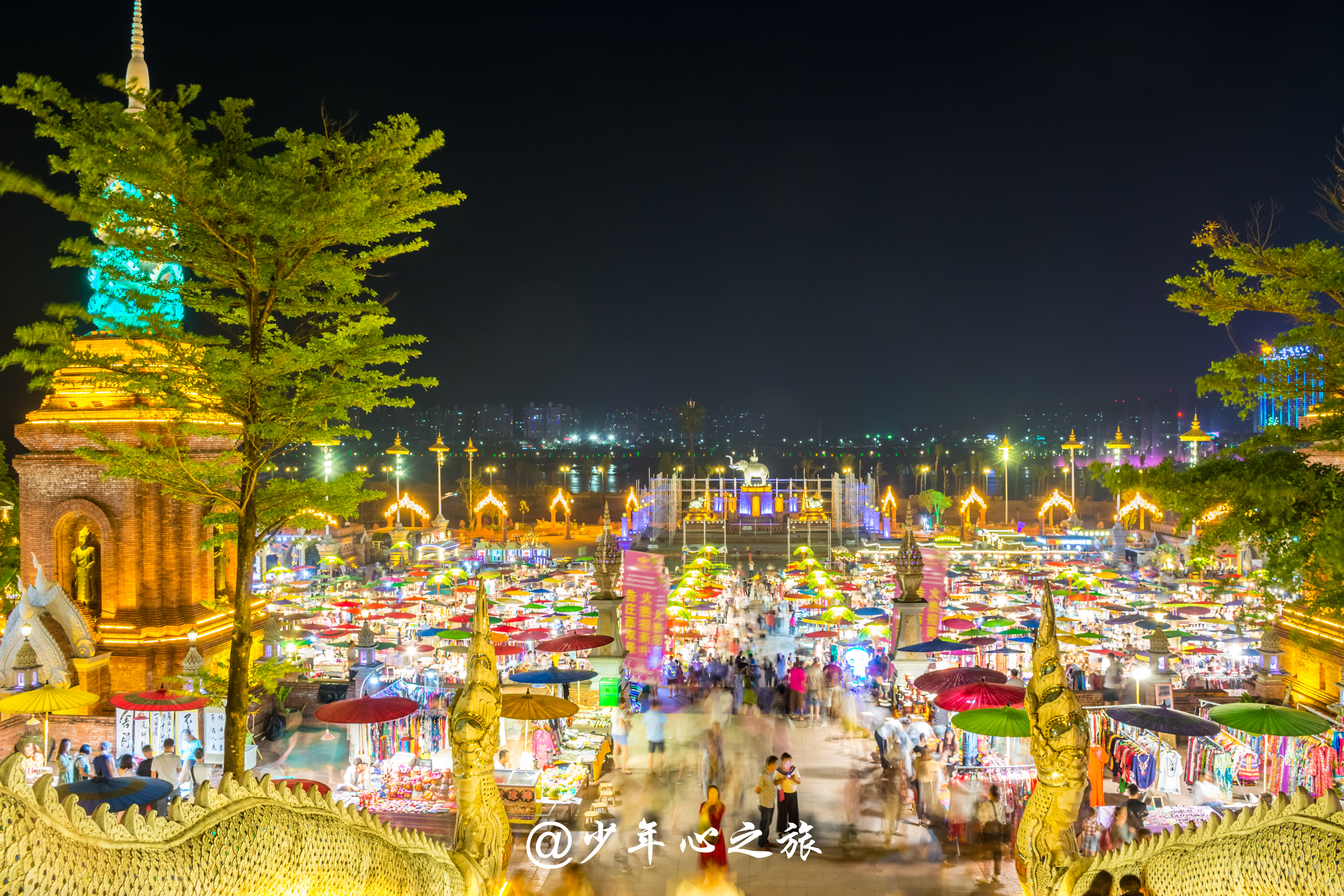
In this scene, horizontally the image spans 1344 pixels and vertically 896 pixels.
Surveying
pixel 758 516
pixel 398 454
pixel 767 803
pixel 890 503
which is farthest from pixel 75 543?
pixel 890 503

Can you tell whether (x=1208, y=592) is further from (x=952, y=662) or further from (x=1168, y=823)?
(x=1168, y=823)

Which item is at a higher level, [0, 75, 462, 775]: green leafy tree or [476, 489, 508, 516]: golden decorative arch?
[0, 75, 462, 775]: green leafy tree

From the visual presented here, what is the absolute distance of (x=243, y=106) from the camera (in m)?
7.89

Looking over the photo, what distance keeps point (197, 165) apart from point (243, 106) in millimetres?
892

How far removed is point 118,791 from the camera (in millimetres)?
8086

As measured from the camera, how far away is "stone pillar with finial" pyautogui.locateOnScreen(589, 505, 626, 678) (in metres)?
15.6

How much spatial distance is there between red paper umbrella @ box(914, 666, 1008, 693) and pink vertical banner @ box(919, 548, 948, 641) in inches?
151

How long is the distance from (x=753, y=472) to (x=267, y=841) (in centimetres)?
5344

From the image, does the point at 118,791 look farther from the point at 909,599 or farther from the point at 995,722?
the point at 909,599

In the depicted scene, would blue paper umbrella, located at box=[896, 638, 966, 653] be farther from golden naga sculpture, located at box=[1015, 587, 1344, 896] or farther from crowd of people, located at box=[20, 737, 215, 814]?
crowd of people, located at box=[20, 737, 215, 814]

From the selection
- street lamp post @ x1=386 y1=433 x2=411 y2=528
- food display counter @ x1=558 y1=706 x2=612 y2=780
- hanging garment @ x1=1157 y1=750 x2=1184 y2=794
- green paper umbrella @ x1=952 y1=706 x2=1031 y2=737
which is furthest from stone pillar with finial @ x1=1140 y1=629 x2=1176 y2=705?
street lamp post @ x1=386 y1=433 x2=411 y2=528

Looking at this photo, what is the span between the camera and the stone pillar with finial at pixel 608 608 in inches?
613

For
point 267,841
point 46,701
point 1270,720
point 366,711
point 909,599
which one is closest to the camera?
point 267,841

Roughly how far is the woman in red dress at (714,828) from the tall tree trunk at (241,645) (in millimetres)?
4374
